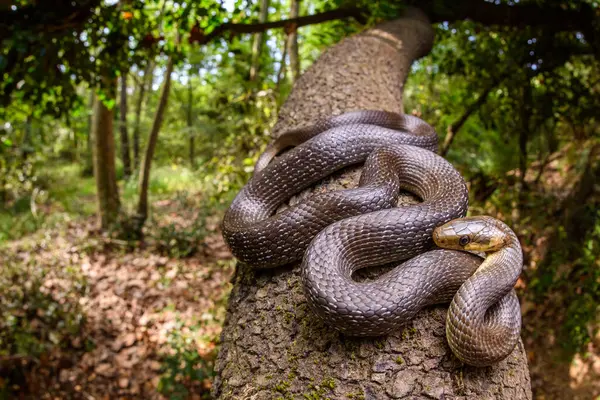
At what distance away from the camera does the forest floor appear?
4340 mm

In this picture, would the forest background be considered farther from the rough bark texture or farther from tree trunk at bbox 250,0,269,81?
the rough bark texture

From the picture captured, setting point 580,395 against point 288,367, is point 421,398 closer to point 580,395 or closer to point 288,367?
point 288,367

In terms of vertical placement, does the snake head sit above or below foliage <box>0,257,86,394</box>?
above

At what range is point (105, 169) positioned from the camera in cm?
717

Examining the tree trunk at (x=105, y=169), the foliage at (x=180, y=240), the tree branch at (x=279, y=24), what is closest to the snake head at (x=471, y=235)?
the tree branch at (x=279, y=24)

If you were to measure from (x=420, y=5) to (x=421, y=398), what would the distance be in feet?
15.1

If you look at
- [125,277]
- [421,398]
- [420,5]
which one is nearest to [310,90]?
[420,5]

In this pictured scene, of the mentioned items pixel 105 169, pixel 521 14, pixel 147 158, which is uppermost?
pixel 521 14

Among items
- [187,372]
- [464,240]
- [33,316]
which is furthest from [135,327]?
[464,240]

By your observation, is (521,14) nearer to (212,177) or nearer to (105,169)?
(212,177)

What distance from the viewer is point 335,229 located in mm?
2035

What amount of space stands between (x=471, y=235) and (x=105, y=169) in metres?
6.64

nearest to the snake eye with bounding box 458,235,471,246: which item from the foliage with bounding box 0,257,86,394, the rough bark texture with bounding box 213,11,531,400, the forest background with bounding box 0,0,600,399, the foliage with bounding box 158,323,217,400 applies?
the rough bark texture with bounding box 213,11,531,400

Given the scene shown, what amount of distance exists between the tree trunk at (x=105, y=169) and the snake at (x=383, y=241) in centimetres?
520
